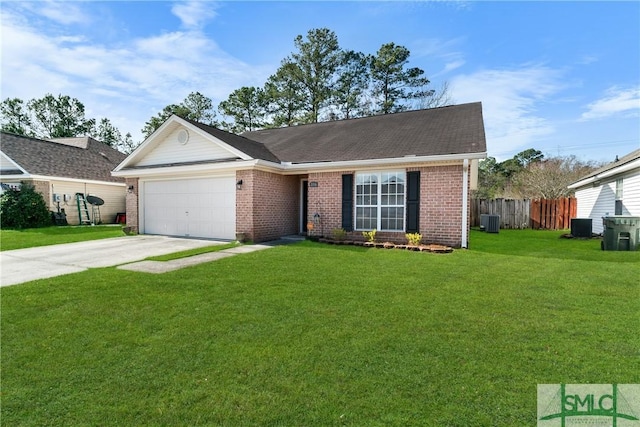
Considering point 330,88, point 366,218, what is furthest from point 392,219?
point 330,88

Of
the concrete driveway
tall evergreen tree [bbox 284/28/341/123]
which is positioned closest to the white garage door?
the concrete driveway

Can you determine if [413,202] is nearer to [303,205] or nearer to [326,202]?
[326,202]

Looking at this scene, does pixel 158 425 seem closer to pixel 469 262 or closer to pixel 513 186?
pixel 469 262

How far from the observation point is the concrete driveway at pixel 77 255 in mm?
6848

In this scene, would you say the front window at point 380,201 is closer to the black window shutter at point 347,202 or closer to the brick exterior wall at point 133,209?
the black window shutter at point 347,202

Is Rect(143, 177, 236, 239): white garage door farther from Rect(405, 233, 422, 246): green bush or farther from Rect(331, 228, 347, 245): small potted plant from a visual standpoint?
Rect(405, 233, 422, 246): green bush

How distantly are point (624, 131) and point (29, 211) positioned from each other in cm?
3695

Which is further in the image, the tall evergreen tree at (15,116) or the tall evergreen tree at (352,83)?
the tall evergreen tree at (15,116)

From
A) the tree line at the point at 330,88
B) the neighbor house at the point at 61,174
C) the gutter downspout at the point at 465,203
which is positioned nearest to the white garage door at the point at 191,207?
the gutter downspout at the point at 465,203

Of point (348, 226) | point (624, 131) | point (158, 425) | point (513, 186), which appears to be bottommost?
point (158, 425)

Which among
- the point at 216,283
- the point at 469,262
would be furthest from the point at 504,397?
the point at 469,262

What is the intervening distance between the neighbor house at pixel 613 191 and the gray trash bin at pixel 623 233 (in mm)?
3099

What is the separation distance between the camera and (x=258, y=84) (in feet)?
102

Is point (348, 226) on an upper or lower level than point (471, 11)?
lower
